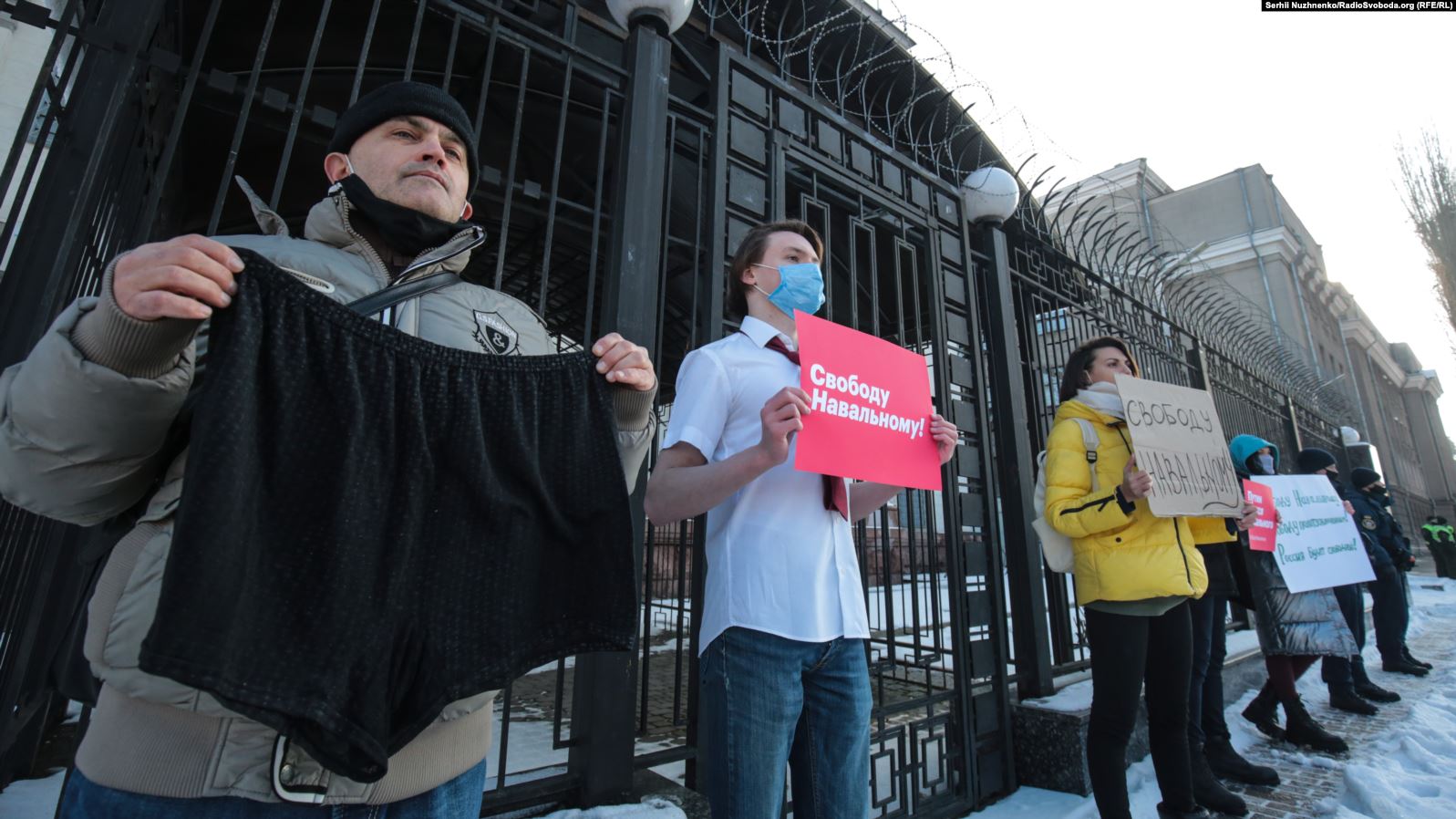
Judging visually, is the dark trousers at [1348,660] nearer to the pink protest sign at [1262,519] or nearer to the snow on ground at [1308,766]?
the snow on ground at [1308,766]

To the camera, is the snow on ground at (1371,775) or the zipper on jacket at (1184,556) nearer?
the zipper on jacket at (1184,556)

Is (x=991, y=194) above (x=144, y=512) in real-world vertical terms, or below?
above

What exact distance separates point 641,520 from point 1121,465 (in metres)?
2.05

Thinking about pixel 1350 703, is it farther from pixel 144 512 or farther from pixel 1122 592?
pixel 144 512

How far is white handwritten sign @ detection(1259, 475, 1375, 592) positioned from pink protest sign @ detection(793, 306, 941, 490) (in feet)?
12.3

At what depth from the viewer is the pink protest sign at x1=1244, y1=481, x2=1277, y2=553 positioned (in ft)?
13.0

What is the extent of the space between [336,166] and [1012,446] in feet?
11.9

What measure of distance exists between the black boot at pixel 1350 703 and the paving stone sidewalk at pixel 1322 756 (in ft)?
0.15

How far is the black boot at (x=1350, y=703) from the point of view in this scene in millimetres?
4672

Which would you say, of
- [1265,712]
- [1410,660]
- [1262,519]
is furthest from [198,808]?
[1410,660]

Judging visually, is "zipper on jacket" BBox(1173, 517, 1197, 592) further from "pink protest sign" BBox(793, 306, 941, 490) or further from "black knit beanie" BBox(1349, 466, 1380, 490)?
"black knit beanie" BBox(1349, 466, 1380, 490)

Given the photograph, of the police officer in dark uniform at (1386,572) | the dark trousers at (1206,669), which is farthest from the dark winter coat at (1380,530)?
the dark trousers at (1206,669)

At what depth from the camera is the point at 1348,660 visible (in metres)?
4.89

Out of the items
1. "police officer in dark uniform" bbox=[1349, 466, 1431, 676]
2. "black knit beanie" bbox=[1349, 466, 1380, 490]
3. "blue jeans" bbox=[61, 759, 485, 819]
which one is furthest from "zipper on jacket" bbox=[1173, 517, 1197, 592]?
"black knit beanie" bbox=[1349, 466, 1380, 490]
